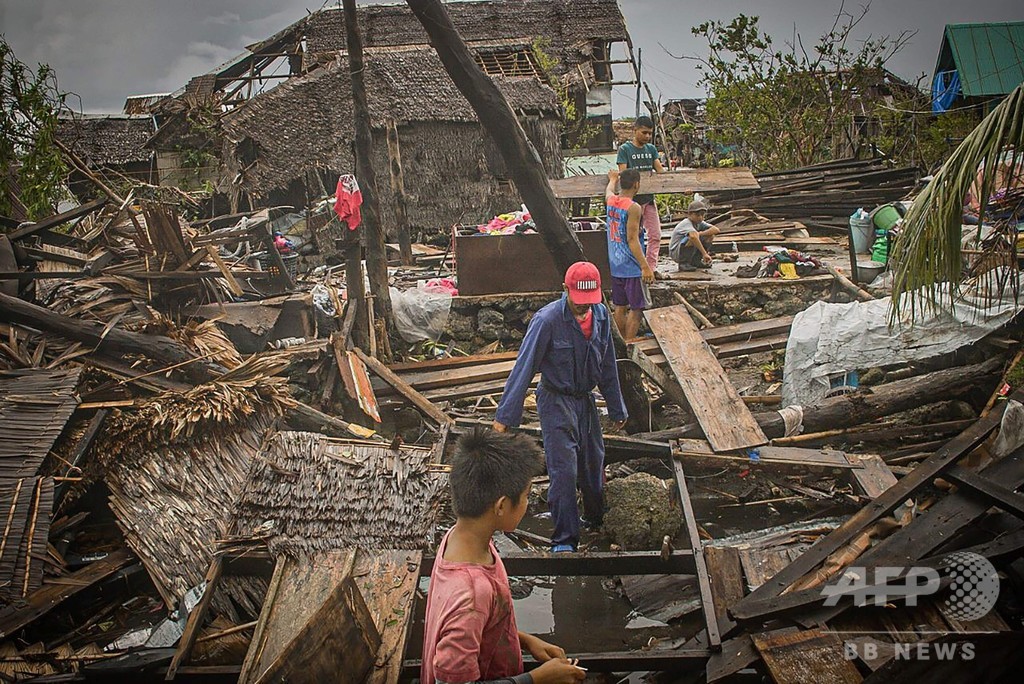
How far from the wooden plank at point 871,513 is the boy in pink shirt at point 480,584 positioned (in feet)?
5.49

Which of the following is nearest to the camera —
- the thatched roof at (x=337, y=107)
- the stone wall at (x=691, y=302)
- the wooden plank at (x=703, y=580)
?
the wooden plank at (x=703, y=580)

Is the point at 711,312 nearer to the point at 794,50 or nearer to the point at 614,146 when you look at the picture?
the point at 794,50

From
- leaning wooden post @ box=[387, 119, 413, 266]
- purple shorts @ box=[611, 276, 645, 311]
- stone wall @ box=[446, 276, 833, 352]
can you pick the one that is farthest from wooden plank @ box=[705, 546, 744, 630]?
leaning wooden post @ box=[387, 119, 413, 266]

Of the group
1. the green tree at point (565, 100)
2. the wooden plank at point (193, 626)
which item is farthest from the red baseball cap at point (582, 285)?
the green tree at point (565, 100)

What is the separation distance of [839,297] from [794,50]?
8429 millimetres

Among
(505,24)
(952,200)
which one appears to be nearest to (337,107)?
(505,24)

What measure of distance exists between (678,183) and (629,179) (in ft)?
8.28

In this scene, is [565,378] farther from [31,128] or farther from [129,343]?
[31,128]

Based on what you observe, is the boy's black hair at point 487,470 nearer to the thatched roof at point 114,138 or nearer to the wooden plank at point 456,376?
the wooden plank at point 456,376

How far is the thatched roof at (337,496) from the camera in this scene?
146 inches

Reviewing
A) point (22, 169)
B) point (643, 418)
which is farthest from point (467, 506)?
point (22, 169)

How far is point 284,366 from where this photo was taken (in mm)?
5754

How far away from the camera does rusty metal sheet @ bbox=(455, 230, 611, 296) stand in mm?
8758

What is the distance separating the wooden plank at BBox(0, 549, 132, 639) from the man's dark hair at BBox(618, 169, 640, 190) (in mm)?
5441
